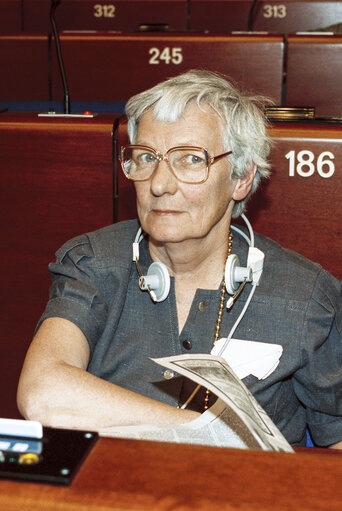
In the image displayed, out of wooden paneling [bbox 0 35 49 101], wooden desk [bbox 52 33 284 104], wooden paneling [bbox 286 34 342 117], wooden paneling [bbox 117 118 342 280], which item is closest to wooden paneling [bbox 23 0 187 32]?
wooden paneling [bbox 0 35 49 101]

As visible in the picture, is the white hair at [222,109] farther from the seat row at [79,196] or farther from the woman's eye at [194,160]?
the seat row at [79,196]

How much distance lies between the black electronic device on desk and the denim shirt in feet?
2.42

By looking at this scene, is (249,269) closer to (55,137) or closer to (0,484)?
(55,137)

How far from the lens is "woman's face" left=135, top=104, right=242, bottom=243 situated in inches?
52.8

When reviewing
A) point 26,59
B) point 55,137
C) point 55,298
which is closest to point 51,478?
point 55,298

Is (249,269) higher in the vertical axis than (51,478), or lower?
lower

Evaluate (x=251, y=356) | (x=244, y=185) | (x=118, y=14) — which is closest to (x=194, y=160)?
(x=244, y=185)

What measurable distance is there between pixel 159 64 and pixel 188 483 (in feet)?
9.43

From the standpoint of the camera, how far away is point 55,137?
5.91 ft

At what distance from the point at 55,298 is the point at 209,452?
87 centimetres

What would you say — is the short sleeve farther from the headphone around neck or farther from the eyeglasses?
the eyeglasses

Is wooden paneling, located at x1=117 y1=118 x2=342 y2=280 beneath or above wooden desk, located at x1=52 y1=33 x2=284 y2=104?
beneath

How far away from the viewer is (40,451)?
0.58m

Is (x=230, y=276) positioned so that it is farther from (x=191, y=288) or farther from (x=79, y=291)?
(x=79, y=291)
